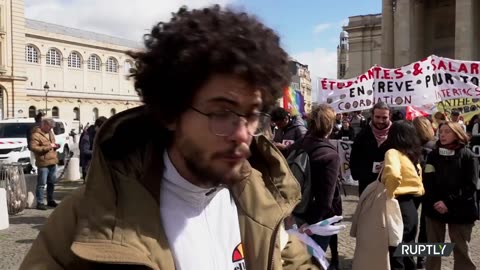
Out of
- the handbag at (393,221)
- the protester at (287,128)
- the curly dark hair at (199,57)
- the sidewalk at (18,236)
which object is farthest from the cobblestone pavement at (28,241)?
the curly dark hair at (199,57)

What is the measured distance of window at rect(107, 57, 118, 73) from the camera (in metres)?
95.4

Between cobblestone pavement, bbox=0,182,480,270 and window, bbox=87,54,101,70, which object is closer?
cobblestone pavement, bbox=0,182,480,270

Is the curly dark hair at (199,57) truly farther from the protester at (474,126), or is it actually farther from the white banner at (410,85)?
the protester at (474,126)

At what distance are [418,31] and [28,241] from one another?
139ft

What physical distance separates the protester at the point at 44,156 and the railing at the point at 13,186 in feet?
1.07

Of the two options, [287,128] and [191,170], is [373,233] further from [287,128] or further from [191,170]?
[191,170]

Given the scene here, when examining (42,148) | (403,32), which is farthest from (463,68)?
(403,32)

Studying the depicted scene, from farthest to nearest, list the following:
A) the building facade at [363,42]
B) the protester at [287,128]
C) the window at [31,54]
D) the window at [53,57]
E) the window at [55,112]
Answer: the window at [53,57] → the window at [31,54] → the window at [55,112] → the building facade at [363,42] → the protester at [287,128]

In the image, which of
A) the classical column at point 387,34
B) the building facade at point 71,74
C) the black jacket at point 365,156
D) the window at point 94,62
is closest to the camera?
the black jacket at point 365,156

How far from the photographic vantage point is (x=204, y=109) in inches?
60.7

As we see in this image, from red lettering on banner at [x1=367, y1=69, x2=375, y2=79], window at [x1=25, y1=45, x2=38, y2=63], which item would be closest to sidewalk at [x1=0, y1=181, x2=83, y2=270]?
red lettering on banner at [x1=367, y1=69, x2=375, y2=79]

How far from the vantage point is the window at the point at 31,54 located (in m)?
81.7

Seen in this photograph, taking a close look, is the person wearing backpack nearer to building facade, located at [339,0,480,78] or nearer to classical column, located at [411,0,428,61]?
building facade, located at [339,0,480,78]

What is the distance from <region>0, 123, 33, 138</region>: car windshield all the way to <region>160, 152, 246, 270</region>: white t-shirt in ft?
60.4
